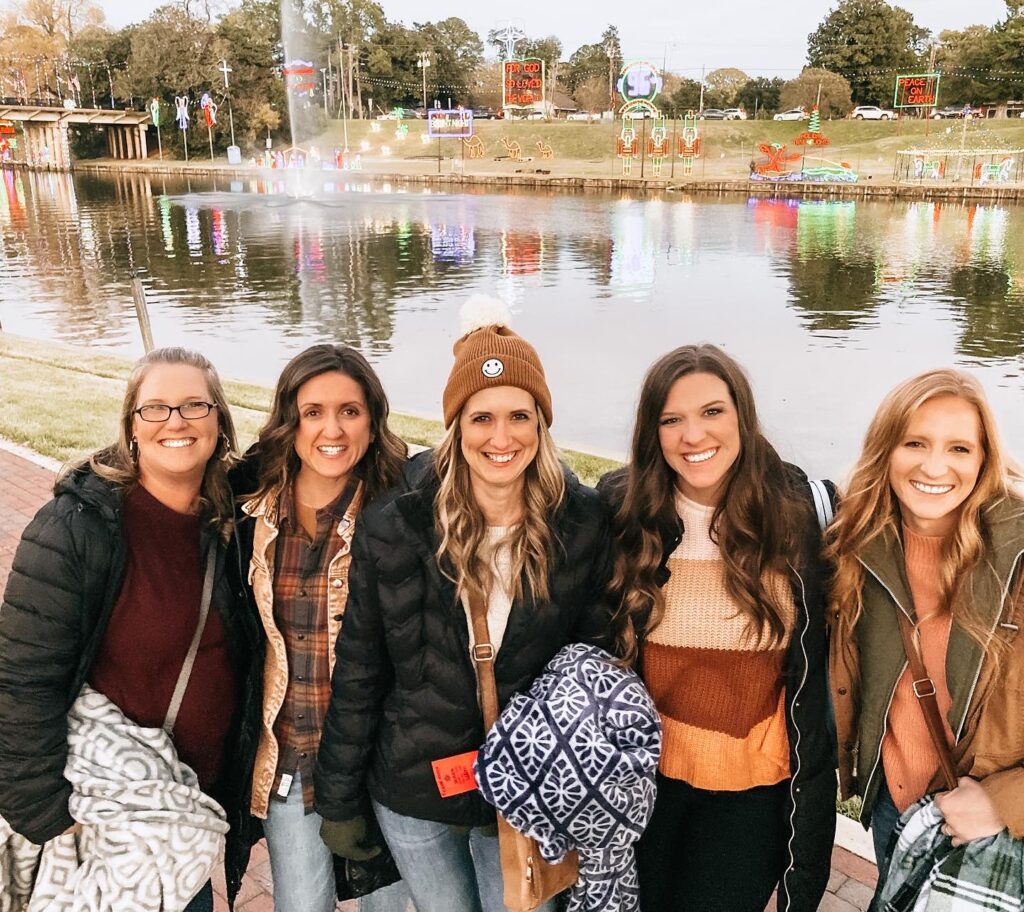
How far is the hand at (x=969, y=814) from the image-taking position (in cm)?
192

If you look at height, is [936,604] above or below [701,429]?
below

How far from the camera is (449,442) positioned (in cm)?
222

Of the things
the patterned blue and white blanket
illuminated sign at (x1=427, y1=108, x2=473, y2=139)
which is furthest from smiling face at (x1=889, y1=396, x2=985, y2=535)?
illuminated sign at (x1=427, y1=108, x2=473, y2=139)

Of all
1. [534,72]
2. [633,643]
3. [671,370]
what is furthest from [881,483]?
[534,72]

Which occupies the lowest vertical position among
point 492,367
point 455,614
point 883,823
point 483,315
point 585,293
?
point 883,823

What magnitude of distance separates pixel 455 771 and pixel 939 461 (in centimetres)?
147

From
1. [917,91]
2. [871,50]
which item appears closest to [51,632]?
[917,91]

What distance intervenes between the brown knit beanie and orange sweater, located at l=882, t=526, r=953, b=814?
3.44 ft

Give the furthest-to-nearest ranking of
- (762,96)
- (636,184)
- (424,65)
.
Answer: (424,65), (762,96), (636,184)

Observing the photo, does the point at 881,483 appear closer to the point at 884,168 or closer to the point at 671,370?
the point at 671,370

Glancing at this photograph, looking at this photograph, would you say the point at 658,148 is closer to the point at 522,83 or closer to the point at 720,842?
the point at 522,83

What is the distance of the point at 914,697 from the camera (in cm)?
209

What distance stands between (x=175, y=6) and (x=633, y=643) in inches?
3727

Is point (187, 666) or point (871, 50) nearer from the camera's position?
point (187, 666)
